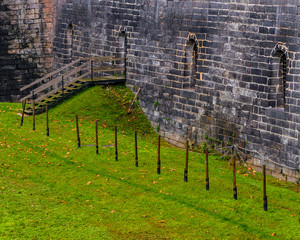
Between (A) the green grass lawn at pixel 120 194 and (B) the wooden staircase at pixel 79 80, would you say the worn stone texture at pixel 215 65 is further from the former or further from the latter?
(A) the green grass lawn at pixel 120 194

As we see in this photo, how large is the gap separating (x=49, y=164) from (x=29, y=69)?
12410mm

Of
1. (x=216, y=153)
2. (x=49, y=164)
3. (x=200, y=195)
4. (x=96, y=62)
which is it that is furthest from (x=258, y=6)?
(x=96, y=62)

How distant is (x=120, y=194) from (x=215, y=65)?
271 inches

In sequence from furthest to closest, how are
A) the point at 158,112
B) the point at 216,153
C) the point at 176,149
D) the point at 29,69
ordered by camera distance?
1. the point at 29,69
2. the point at 158,112
3. the point at 176,149
4. the point at 216,153

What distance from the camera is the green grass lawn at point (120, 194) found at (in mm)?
15281

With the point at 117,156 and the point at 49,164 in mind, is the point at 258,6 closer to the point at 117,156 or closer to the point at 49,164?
the point at 117,156

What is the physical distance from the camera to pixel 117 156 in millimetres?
20719

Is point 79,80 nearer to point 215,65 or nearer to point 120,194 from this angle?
point 215,65

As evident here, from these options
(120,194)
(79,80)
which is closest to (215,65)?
(120,194)

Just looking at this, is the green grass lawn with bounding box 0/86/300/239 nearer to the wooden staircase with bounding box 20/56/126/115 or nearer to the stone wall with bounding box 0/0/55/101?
the wooden staircase with bounding box 20/56/126/115

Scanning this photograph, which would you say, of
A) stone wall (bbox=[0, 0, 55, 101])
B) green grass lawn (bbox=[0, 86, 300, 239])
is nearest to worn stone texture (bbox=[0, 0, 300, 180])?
green grass lawn (bbox=[0, 86, 300, 239])

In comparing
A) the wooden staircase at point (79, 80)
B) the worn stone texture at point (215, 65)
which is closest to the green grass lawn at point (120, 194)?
the worn stone texture at point (215, 65)

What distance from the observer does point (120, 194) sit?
17531 millimetres

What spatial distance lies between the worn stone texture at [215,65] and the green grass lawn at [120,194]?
3.86 ft
